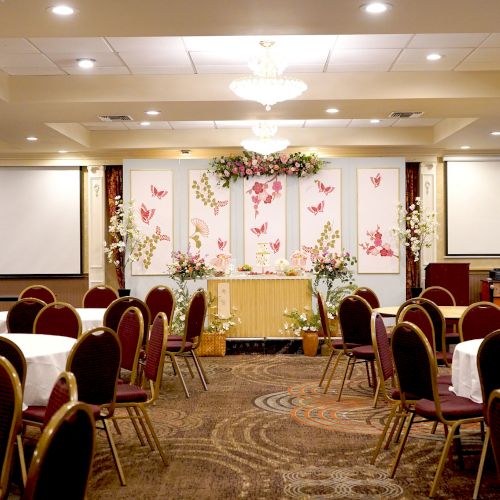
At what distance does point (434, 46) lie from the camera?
763 centimetres

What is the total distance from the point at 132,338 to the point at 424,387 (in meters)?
2.11

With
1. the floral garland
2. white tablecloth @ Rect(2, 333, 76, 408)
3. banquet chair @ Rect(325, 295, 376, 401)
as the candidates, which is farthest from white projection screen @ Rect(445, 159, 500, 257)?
white tablecloth @ Rect(2, 333, 76, 408)

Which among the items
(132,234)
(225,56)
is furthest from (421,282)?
(225,56)

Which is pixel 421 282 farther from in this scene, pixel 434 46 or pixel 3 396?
pixel 3 396

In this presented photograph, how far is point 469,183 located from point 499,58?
6.00m

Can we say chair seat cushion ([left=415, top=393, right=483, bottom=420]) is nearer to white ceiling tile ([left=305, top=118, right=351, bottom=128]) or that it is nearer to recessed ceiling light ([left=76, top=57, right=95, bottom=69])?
recessed ceiling light ([left=76, top=57, right=95, bottom=69])

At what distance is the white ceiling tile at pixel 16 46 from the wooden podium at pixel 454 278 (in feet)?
25.0

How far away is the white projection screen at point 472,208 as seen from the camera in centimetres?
1395

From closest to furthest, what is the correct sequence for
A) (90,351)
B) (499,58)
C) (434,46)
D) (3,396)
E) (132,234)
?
(3,396) < (90,351) < (434,46) < (499,58) < (132,234)

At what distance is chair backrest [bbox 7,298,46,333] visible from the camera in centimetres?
702

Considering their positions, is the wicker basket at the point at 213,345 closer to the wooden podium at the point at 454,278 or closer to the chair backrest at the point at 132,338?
the wooden podium at the point at 454,278

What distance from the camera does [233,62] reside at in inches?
324

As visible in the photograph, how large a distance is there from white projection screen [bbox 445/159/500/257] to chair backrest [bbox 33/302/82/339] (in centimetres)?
905

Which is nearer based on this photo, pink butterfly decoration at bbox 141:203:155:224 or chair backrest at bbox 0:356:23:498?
chair backrest at bbox 0:356:23:498
